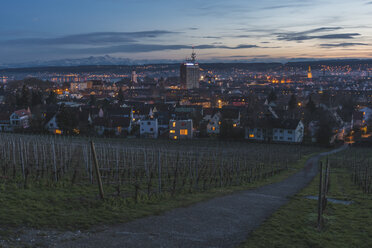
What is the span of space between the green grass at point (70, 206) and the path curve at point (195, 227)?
56cm

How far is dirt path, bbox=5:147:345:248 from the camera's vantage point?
775cm

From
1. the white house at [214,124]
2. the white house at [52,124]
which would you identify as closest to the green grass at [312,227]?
the white house at [52,124]

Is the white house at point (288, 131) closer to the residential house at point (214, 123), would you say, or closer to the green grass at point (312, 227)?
the residential house at point (214, 123)

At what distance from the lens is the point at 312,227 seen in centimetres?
953

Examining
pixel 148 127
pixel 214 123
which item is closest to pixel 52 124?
pixel 148 127

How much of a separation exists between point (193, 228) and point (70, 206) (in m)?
3.63

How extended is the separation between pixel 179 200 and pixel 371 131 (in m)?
63.9

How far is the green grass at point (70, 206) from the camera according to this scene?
8.62 m

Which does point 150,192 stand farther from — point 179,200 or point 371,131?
point 371,131

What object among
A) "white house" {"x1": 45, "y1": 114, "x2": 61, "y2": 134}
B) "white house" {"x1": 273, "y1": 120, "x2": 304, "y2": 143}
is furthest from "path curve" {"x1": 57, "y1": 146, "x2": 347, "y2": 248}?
"white house" {"x1": 45, "y1": 114, "x2": 61, "y2": 134}

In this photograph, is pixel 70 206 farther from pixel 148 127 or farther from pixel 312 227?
pixel 148 127

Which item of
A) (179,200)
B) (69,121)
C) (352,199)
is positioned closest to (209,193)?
(179,200)

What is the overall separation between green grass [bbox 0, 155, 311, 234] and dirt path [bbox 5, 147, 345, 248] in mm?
571

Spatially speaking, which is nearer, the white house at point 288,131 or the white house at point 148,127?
the white house at point 288,131
